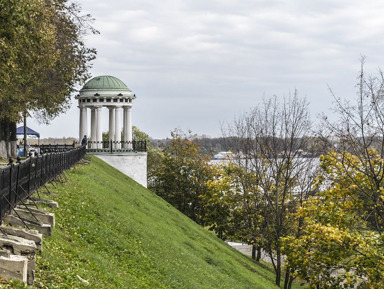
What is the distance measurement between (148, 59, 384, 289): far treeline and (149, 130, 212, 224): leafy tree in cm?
9

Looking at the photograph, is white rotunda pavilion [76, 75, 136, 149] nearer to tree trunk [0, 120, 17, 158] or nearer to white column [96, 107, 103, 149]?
white column [96, 107, 103, 149]

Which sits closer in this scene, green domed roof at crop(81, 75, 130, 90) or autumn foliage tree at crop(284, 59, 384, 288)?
autumn foliage tree at crop(284, 59, 384, 288)

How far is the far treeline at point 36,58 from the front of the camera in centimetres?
2056

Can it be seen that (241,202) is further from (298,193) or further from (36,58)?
(36,58)

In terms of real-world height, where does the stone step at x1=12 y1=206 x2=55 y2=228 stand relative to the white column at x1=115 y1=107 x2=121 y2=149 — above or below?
below

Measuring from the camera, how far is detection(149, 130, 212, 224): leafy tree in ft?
168

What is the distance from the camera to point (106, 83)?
4916 cm

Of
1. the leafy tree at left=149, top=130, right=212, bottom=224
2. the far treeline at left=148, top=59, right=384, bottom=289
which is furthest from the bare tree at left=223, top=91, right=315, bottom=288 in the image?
the leafy tree at left=149, top=130, right=212, bottom=224

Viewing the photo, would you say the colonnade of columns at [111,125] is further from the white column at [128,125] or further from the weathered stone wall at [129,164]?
the weathered stone wall at [129,164]

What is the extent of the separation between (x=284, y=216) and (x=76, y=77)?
16078 millimetres

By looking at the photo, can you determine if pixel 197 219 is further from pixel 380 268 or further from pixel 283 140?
pixel 380 268

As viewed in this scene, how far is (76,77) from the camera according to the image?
38906mm

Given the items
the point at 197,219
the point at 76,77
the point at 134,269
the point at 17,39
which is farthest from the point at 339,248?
the point at 197,219

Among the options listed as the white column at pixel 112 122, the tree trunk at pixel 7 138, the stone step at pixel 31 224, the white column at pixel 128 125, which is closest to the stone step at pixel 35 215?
the stone step at pixel 31 224
